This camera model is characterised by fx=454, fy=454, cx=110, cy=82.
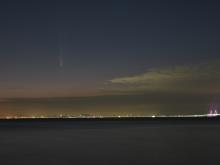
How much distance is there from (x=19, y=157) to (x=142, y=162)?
14335 mm

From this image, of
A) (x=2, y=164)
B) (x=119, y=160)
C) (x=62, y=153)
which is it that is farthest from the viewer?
(x=62, y=153)

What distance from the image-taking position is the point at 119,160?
46000 millimetres

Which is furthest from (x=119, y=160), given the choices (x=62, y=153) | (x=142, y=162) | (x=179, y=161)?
(x=62, y=153)

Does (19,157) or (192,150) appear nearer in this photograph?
(19,157)

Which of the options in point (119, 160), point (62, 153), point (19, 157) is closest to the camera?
point (119, 160)

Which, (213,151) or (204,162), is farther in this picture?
(213,151)

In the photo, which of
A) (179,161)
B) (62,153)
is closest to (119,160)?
(179,161)

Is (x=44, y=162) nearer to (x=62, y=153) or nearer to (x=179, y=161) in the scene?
(x=62, y=153)

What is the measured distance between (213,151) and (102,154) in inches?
512

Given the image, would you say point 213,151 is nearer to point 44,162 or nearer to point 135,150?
point 135,150

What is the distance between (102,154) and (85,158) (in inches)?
166

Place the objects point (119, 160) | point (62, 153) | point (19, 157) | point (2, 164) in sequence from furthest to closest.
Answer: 1. point (62, 153)
2. point (19, 157)
3. point (119, 160)
4. point (2, 164)

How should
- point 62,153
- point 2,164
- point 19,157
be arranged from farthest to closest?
1. point 62,153
2. point 19,157
3. point 2,164

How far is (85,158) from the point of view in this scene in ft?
159
